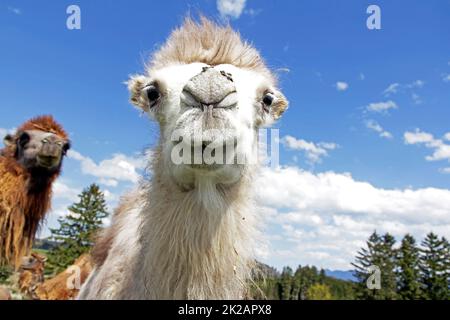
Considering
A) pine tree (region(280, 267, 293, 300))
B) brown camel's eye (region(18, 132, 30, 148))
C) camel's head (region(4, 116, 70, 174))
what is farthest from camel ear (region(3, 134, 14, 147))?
pine tree (region(280, 267, 293, 300))

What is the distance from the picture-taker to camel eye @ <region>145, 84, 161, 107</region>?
3.69 metres

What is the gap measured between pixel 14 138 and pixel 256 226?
6.68m

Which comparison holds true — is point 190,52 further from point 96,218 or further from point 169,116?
point 96,218

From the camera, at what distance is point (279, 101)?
4.36m

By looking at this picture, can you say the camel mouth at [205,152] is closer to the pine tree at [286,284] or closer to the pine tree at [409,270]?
the pine tree at [409,270]

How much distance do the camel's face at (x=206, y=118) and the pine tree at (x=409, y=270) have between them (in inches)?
2089

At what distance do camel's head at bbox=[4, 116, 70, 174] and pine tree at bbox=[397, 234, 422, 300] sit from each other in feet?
169

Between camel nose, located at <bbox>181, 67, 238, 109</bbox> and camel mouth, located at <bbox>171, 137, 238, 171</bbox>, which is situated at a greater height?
camel nose, located at <bbox>181, 67, 238, 109</bbox>

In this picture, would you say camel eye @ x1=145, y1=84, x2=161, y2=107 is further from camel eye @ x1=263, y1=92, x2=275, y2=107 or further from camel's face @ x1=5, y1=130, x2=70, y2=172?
camel's face @ x1=5, y1=130, x2=70, y2=172

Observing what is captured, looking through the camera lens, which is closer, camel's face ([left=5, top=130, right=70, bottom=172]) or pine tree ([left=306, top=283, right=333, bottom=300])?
camel's face ([left=5, top=130, right=70, bottom=172])

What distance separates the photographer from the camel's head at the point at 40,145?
25.2ft

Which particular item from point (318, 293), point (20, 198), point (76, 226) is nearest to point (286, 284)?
point (318, 293)

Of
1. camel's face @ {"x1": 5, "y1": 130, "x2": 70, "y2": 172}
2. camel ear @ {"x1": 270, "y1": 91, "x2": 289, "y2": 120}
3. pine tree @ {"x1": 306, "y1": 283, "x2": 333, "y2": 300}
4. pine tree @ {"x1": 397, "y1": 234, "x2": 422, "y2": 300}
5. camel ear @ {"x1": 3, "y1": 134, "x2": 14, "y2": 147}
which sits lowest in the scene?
pine tree @ {"x1": 306, "y1": 283, "x2": 333, "y2": 300}

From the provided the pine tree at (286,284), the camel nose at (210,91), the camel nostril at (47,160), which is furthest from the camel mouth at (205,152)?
the pine tree at (286,284)
